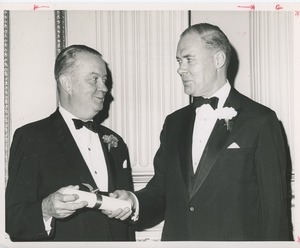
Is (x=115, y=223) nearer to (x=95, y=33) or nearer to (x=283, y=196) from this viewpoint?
(x=283, y=196)

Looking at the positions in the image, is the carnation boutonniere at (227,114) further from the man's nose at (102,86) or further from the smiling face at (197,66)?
the man's nose at (102,86)

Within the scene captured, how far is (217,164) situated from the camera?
1.76 m

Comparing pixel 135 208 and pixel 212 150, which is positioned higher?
pixel 212 150

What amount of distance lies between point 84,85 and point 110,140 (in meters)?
0.28

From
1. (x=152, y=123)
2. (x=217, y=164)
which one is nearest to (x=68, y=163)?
(x=152, y=123)

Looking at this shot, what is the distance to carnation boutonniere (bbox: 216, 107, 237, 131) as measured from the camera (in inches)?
70.2

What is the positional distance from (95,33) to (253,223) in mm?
1108

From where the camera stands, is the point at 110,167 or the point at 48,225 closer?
the point at 48,225

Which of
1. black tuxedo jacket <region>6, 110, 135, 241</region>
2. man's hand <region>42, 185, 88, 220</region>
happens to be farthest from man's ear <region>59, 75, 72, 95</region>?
man's hand <region>42, 185, 88, 220</region>

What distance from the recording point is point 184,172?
1.81 m

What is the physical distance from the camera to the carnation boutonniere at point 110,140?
1882mm

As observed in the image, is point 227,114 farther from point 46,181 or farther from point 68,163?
point 46,181

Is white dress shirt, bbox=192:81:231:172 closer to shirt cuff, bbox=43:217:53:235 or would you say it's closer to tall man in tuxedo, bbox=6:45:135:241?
tall man in tuxedo, bbox=6:45:135:241

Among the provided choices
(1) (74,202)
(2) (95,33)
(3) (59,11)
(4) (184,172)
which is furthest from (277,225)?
(3) (59,11)
